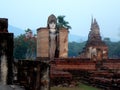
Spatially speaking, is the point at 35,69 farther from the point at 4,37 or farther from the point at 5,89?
the point at 5,89

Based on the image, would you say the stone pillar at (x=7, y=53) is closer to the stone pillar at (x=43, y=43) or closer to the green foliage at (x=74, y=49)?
the stone pillar at (x=43, y=43)

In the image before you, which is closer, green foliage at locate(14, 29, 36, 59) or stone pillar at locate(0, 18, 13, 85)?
stone pillar at locate(0, 18, 13, 85)

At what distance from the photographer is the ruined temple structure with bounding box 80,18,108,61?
2522cm

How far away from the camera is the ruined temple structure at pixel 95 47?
25.2 m

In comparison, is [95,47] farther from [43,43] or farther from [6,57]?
[6,57]

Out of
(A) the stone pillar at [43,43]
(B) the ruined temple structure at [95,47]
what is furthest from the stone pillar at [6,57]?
(B) the ruined temple structure at [95,47]

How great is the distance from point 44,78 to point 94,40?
72.3 feet

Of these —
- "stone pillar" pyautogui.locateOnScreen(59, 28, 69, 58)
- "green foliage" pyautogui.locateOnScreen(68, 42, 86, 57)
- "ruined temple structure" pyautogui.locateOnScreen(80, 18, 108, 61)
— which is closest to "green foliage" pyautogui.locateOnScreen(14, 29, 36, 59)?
"ruined temple structure" pyautogui.locateOnScreen(80, 18, 108, 61)

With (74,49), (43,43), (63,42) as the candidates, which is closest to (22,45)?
(43,43)

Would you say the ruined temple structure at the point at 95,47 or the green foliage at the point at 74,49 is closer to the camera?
the ruined temple structure at the point at 95,47

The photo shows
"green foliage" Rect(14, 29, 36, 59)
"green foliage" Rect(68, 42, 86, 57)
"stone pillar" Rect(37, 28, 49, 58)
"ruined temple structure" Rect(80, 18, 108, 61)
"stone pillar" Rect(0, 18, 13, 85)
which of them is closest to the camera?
"stone pillar" Rect(0, 18, 13, 85)

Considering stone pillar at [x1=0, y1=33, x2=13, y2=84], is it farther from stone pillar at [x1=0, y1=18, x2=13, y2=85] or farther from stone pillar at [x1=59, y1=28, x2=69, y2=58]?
stone pillar at [x1=59, y1=28, x2=69, y2=58]

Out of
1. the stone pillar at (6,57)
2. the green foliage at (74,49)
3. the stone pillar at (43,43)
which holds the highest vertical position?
the green foliage at (74,49)

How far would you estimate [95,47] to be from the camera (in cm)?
2633
